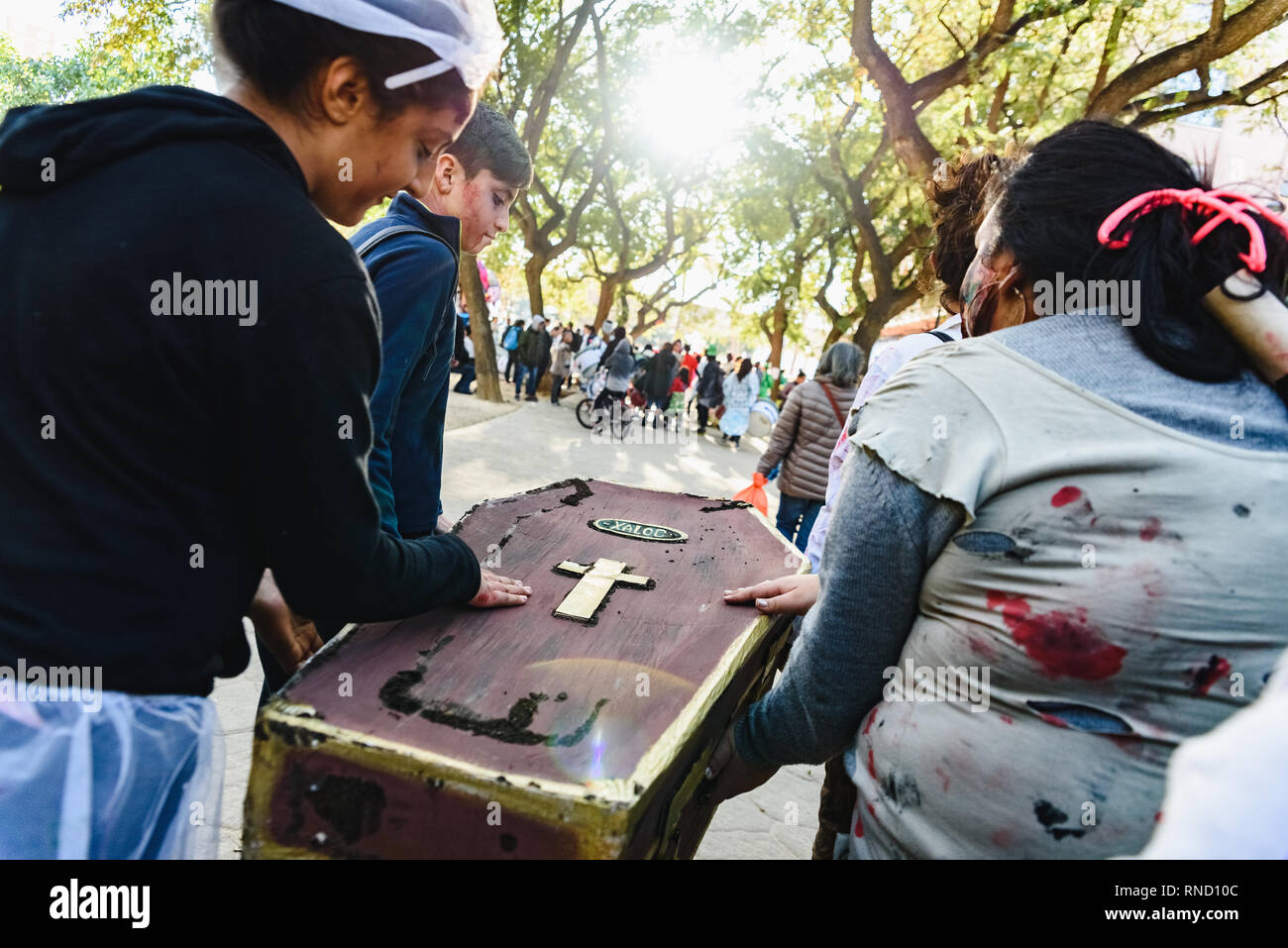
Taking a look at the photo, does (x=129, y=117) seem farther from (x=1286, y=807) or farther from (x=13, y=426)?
(x=1286, y=807)

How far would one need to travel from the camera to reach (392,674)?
112 cm

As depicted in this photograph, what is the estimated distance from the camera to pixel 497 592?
140 cm

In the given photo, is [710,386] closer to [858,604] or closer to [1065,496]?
[858,604]

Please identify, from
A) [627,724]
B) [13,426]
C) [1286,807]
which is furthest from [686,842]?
[13,426]

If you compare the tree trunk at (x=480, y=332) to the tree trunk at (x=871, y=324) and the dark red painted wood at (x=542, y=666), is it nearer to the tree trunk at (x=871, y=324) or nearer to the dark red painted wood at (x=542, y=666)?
the tree trunk at (x=871, y=324)

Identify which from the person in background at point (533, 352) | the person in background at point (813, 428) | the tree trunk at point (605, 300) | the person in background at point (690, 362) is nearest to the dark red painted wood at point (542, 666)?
the person in background at point (813, 428)

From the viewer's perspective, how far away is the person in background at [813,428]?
4.41m

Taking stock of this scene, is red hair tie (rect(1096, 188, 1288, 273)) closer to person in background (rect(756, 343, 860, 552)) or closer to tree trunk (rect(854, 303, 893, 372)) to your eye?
person in background (rect(756, 343, 860, 552))

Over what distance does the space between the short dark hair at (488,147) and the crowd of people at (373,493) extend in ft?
2.76

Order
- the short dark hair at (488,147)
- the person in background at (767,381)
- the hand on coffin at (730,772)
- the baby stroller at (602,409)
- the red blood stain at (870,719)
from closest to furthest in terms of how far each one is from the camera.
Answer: the red blood stain at (870,719) < the hand on coffin at (730,772) < the short dark hair at (488,147) < the baby stroller at (602,409) < the person in background at (767,381)

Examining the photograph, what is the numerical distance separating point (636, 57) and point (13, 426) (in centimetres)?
1534

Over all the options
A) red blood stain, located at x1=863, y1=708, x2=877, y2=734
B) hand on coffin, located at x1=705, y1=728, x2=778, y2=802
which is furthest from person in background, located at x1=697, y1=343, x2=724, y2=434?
red blood stain, located at x1=863, y1=708, x2=877, y2=734

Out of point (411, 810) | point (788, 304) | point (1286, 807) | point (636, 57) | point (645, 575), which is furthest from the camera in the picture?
point (788, 304)

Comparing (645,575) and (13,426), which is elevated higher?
(13,426)
